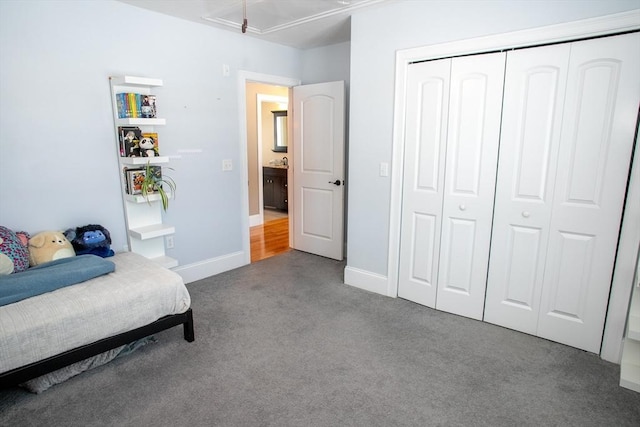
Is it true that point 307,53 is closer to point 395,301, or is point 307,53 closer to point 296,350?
point 395,301

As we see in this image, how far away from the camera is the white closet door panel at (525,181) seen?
247 centimetres

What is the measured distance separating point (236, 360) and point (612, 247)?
2518 mm

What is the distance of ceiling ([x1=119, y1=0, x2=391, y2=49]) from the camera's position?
119 inches

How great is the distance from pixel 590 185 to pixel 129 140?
3.35 metres

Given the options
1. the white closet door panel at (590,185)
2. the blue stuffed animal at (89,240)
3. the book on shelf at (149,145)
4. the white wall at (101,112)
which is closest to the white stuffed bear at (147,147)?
the book on shelf at (149,145)

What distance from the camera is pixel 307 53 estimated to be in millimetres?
4543

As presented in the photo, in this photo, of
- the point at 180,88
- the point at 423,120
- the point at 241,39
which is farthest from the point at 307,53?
the point at 423,120

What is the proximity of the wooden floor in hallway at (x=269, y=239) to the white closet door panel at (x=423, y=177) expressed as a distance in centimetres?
197

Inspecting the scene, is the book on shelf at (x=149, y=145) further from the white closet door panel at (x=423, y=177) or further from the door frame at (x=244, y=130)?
the white closet door panel at (x=423, y=177)

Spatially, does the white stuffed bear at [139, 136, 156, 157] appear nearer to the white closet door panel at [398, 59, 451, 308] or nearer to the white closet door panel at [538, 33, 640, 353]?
the white closet door panel at [398, 59, 451, 308]

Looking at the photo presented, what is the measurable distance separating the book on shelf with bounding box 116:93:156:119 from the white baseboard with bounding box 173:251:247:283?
149 centimetres

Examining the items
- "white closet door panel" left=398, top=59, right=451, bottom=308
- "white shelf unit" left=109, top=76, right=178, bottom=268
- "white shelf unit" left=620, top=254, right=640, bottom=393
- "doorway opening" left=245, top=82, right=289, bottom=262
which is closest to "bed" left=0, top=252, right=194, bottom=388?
"white shelf unit" left=109, top=76, right=178, bottom=268

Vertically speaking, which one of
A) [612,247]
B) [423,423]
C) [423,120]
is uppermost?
[423,120]

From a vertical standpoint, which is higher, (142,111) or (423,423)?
(142,111)
